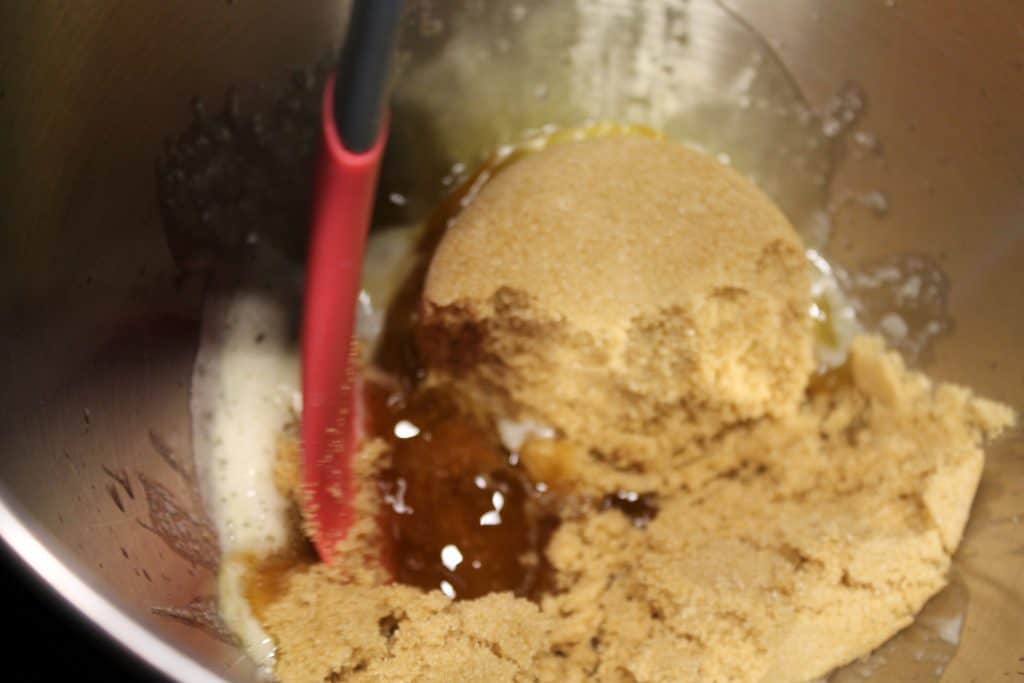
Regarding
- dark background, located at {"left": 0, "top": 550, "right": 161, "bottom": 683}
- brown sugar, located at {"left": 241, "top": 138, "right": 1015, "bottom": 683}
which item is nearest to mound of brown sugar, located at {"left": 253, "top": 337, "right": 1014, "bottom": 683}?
brown sugar, located at {"left": 241, "top": 138, "right": 1015, "bottom": 683}

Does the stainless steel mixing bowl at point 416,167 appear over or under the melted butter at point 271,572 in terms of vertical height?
over

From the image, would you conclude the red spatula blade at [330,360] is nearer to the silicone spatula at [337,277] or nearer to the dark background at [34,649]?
the silicone spatula at [337,277]

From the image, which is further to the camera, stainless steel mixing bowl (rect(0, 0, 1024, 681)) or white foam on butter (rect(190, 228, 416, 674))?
white foam on butter (rect(190, 228, 416, 674))

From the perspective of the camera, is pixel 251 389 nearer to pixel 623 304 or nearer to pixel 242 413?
pixel 242 413

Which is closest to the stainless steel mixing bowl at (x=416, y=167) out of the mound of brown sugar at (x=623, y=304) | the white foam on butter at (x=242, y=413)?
the white foam on butter at (x=242, y=413)

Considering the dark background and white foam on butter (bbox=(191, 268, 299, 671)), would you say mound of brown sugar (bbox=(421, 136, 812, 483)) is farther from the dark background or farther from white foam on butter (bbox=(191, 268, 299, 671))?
the dark background

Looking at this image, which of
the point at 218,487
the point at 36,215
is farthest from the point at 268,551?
the point at 36,215

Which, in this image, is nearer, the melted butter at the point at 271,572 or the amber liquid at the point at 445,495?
the melted butter at the point at 271,572

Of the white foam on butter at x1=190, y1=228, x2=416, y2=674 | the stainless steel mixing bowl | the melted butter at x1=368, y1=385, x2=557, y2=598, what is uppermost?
the stainless steel mixing bowl
